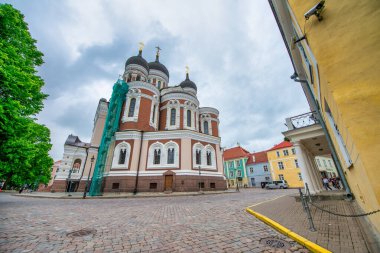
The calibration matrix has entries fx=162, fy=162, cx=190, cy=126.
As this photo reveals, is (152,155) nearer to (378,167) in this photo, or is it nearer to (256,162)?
(378,167)

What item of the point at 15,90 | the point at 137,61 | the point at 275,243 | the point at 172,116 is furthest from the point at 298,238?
the point at 137,61

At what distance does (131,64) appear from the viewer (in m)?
31.7

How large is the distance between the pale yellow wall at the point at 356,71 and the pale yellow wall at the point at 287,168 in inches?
1475

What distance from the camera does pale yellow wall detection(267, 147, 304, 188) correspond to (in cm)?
3428

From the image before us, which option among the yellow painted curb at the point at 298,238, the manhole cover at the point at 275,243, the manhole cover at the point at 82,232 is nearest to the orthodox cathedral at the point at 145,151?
the manhole cover at the point at 82,232

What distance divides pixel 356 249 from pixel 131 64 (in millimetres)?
35249

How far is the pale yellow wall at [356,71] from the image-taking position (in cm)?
256

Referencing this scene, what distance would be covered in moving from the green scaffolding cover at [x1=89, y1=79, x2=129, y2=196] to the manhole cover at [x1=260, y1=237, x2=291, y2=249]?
66.1 feet

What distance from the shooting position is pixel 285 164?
119ft

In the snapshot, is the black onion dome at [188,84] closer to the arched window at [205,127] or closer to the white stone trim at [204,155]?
the arched window at [205,127]

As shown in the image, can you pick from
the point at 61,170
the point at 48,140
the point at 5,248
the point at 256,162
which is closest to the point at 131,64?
the point at 48,140

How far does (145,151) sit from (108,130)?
20.3 feet

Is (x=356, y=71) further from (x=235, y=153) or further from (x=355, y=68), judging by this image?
(x=235, y=153)

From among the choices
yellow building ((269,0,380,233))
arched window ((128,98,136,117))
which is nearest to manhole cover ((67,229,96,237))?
yellow building ((269,0,380,233))
